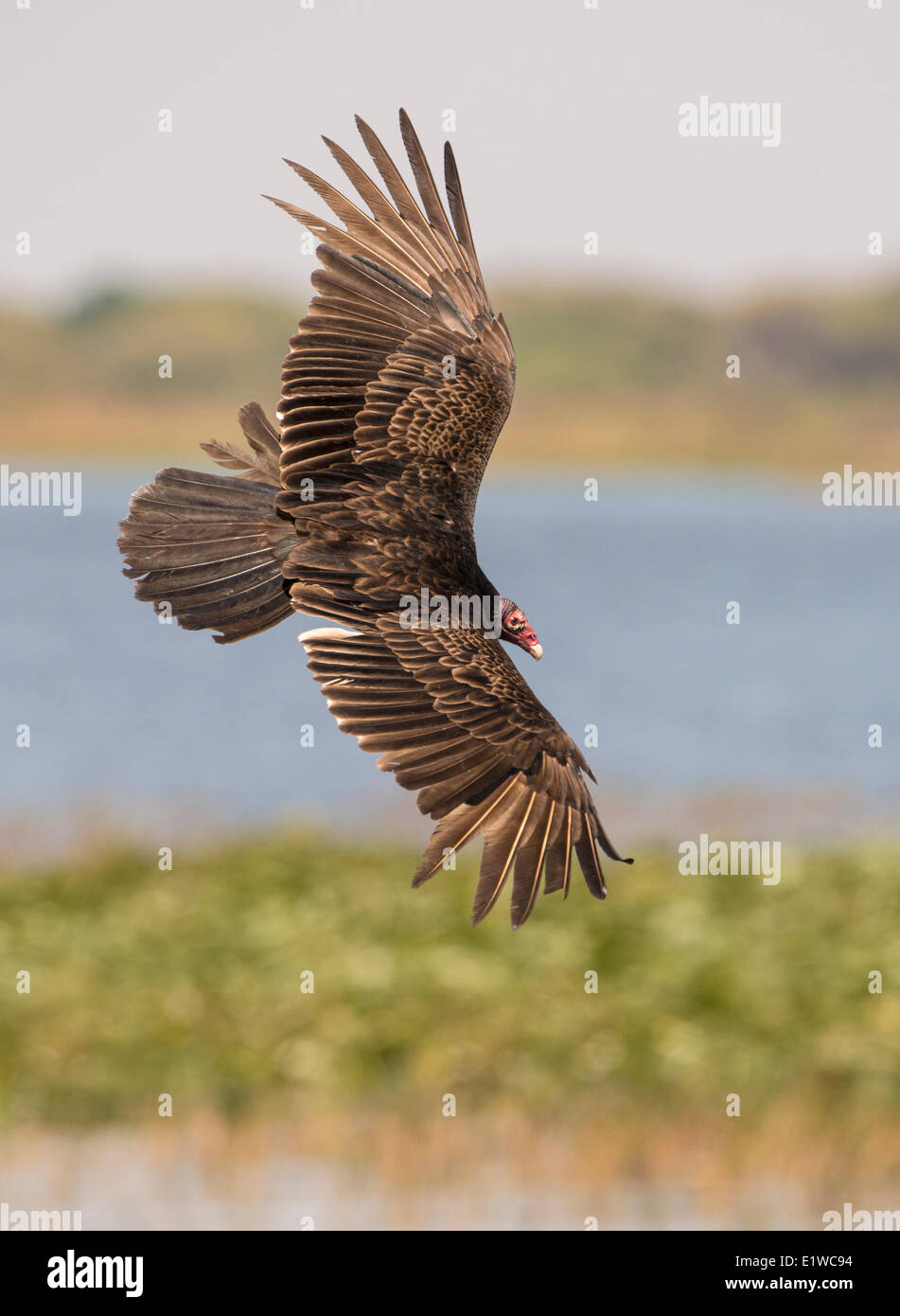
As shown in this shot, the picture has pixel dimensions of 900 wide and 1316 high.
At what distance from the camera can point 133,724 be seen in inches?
1032

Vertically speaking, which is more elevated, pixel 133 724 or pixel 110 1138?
pixel 133 724

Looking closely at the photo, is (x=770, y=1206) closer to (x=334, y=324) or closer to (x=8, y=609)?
(x=334, y=324)

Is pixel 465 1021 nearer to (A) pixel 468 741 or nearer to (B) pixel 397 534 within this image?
(A) pixel 468 741

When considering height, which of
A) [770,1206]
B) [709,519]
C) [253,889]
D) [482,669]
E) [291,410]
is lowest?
[770,1206]

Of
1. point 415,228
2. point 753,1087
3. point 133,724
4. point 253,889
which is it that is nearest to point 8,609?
point 133,724

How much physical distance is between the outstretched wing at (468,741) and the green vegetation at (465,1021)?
7.59m

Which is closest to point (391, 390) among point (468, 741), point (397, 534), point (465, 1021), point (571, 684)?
point (397, 534)

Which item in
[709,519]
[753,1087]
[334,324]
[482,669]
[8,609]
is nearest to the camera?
[482,669]

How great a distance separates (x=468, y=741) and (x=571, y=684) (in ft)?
83.4

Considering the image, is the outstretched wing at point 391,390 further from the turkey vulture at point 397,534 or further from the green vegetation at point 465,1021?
the green vegetation at point 465,1021

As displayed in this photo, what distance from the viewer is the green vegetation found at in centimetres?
1155

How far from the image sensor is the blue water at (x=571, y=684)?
711 inches

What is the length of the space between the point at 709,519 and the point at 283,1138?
51.7m

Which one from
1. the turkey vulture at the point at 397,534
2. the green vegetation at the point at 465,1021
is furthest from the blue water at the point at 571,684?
the turkey vulture at the point at 397,534
